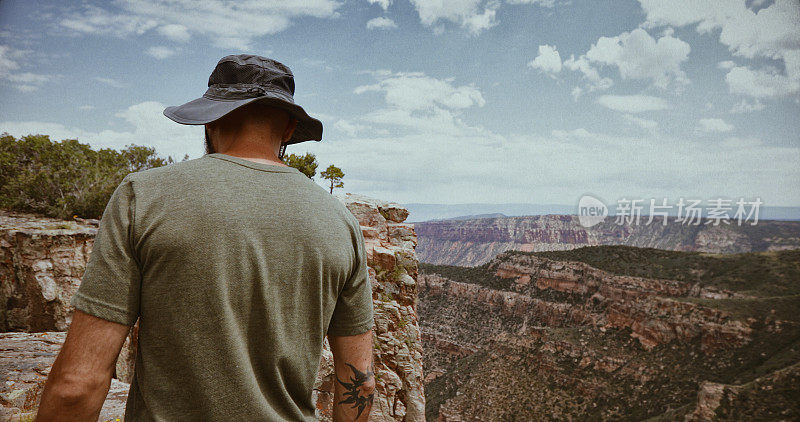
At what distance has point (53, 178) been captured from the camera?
13914mm

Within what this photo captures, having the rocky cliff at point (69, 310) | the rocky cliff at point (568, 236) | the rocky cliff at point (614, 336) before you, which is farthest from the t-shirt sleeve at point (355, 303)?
the rocky cliff at point (568, 236)

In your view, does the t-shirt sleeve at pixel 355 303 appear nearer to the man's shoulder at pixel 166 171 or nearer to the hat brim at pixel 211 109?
the hat brim at pixel 211 109

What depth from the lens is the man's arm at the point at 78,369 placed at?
121 cm

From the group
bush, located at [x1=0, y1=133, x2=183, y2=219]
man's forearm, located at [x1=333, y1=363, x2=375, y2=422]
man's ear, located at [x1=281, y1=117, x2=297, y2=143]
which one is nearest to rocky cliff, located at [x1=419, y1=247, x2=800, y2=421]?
man's forearm, located at [x1=333, y1=363, x2=375, y2=422]

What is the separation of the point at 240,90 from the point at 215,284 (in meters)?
0.73

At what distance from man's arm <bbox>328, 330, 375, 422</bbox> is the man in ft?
0.72

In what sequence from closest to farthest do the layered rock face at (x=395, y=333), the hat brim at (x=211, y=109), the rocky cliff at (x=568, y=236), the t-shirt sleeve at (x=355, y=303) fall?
the hat brim at (x=211, y=109) → the t-shirt sleeve at (x=355, y=303) → the layered rock face at (x=395, y=333) → the rocky cliff at (x=568, y=236)

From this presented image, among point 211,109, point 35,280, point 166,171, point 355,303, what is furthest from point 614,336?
point 166,171

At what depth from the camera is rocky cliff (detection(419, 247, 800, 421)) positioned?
3325cm

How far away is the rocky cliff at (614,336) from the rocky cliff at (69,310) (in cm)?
2816

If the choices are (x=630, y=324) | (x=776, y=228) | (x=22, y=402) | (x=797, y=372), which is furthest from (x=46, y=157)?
(x=776, y=228)

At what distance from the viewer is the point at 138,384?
136cm

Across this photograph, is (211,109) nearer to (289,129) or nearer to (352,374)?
(289,129)

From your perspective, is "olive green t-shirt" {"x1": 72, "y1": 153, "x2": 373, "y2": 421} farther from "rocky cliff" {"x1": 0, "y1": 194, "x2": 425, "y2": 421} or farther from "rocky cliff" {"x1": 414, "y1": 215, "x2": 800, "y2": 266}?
"rocky cliff" {"x1": 414, "y1": 215, "x2": 800, "y2": 266}
